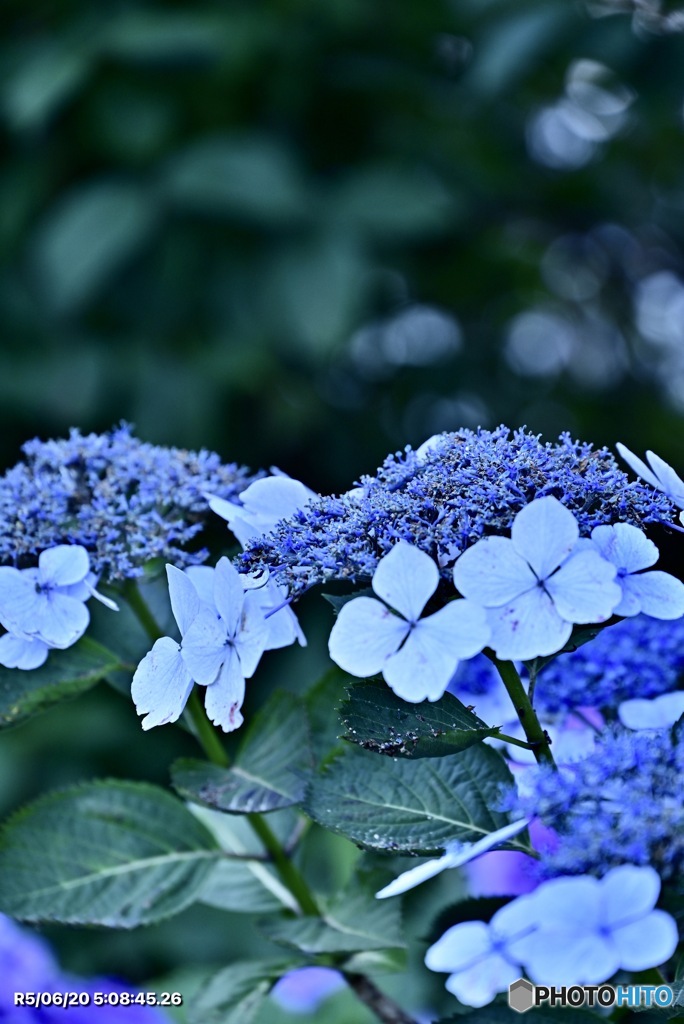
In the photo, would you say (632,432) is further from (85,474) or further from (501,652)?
(501,652)

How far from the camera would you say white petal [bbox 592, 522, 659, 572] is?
0.46 metres

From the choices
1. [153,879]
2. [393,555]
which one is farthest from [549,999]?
[153,879]

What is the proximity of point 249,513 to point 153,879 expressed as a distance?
0.25 m

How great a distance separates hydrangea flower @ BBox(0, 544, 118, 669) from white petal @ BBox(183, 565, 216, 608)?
0.04 metres

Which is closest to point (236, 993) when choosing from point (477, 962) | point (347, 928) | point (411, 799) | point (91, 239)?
point (347, 928)

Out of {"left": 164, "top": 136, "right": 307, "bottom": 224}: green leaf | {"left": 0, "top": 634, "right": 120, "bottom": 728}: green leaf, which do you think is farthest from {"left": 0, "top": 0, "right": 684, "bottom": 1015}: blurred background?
{"left": 0, "top": 634, "right": 120, "bottom": 728}: green leaf

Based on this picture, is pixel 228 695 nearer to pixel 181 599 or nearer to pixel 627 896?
pixel 181 599

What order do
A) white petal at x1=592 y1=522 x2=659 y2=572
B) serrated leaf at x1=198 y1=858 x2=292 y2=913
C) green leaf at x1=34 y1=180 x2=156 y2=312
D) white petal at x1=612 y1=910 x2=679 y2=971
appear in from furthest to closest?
green leaf at x1=34 y1=180 x2=156 y2=312 → serrated leaf at x1=198 y1=858 x2=292 y2=913 → white petal at x1=592 y1=522 x2=659 y2=572 → white petal at x1=612 y1=910 x2=679 y2=971

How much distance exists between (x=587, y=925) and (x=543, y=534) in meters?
0.14

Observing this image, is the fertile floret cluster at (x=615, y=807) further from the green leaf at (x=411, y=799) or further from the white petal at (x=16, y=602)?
the white petal at (x=16, y=602)

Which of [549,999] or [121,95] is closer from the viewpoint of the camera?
[549,999]

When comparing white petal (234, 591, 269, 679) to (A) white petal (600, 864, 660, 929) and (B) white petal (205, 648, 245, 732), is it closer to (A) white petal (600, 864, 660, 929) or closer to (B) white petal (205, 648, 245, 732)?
(B) white petal (205, 648, 245, 732)

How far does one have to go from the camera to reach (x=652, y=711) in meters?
0.56

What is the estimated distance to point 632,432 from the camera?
2.44 m
